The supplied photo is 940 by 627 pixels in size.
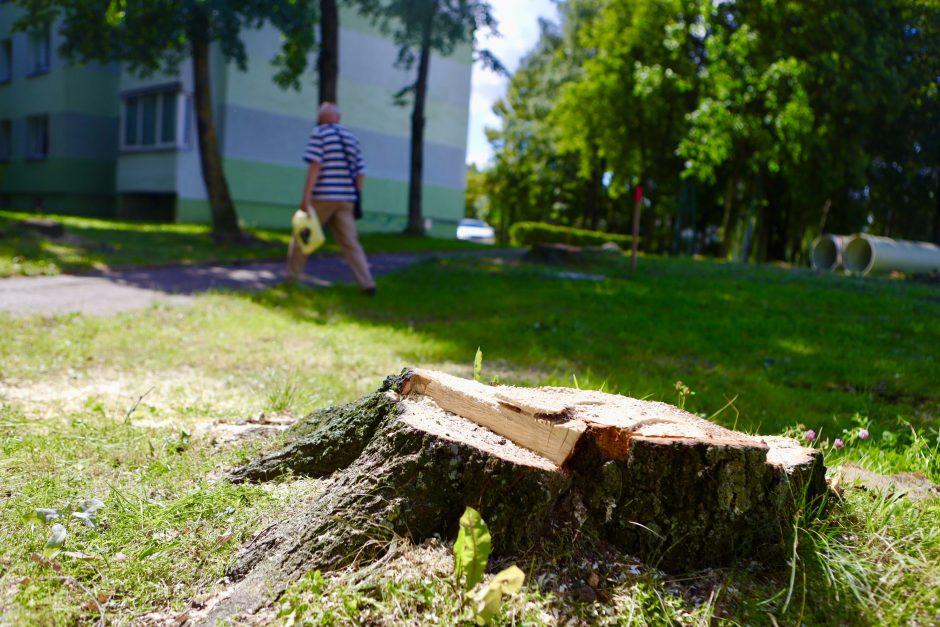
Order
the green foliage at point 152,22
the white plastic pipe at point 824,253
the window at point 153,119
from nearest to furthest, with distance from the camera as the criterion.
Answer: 1. the green foliage at point 152,22
2. the white plastic pipe at point 824,253
3. the window at point 153,119

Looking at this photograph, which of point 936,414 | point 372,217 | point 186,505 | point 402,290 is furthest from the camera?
point 372,217

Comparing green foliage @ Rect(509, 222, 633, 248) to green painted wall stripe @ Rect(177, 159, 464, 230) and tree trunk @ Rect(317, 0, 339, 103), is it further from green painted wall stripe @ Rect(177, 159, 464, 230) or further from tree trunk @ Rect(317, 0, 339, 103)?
tree trunk @ Rect(317, 0, 339, 103)

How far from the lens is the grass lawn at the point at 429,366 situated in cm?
222

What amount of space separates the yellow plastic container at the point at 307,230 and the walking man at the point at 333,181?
12 centimetres

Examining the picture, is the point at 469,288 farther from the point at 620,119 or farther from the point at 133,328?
the point at 620,119

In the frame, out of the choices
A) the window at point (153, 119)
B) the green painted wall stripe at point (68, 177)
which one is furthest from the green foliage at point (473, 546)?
the green painted wall stripe at point (68, 177)

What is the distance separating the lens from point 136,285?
9898 millimetres

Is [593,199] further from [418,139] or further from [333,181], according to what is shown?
[333,181]

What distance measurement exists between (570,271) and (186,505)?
11.7 metres

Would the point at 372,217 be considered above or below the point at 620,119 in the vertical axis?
below

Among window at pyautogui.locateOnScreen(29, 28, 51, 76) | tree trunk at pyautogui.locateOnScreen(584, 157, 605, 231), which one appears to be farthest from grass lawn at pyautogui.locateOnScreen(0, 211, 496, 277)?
tree trunk at pyautogui.locateOnScreen(584, 157, 605, 231)

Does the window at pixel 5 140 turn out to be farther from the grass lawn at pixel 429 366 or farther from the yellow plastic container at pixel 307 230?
the yellow plastic container at pixel 307 230

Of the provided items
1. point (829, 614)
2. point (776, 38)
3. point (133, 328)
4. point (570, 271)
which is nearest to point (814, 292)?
point (570, 271)

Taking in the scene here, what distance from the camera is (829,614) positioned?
2.19m
